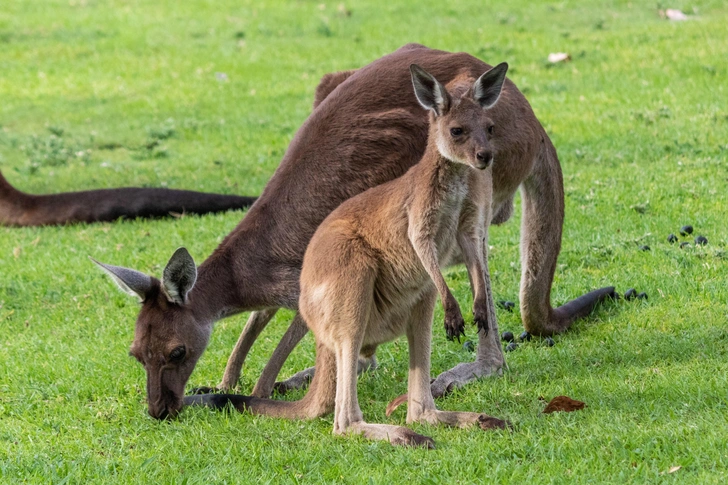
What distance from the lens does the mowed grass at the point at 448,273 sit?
3.93 metres

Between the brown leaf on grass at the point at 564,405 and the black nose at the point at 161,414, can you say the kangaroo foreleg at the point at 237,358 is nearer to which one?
the black nose at the point at 161,414

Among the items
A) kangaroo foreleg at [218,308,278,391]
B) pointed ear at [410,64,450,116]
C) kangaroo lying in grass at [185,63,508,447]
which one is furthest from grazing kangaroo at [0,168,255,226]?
pointed ear at [410,64,450,116]

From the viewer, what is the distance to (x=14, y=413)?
15.9 feet

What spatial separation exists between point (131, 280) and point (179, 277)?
222 millimetres

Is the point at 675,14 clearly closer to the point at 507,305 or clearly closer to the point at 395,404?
the point at 507,305

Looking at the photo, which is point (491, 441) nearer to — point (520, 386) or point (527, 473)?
point (527, 473)

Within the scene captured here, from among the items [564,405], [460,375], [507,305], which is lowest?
[507,305]

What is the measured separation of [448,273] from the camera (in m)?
6.54

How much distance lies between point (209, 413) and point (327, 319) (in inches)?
30.8

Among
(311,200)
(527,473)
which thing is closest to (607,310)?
(311,200)

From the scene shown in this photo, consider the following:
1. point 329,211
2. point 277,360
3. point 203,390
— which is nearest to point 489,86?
point 329,211

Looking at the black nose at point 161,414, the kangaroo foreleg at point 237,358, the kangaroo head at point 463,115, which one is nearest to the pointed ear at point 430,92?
the kangaroo head at point 463,115

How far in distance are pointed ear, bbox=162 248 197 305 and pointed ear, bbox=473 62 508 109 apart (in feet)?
4.95

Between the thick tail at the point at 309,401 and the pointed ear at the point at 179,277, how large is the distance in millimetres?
538
